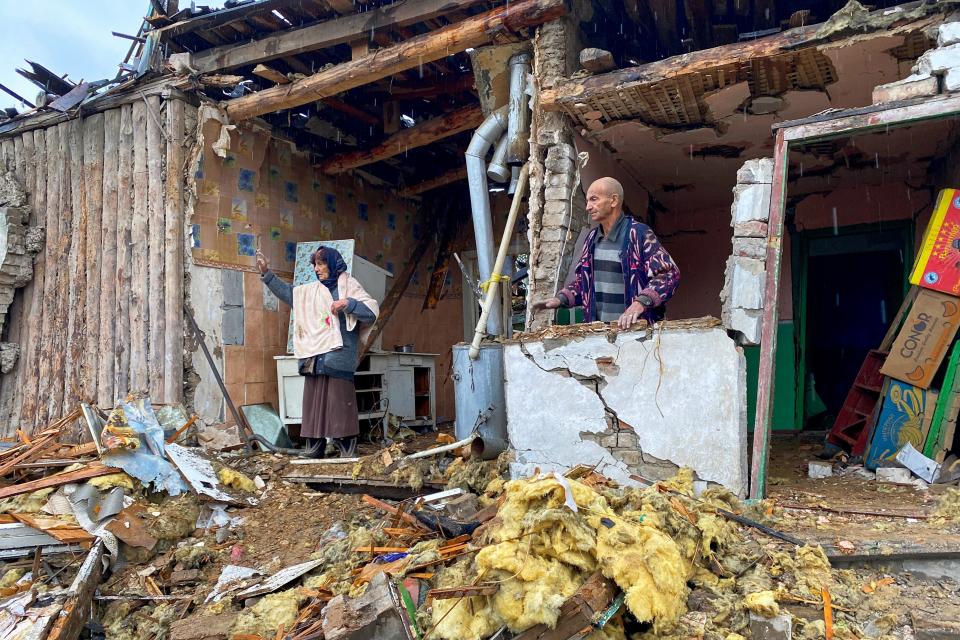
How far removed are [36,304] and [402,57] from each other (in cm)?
489

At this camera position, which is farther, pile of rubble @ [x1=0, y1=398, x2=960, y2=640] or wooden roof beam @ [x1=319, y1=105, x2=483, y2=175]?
wooden roof beam @ [x1=319, y1=105, x2=483, y2=175]

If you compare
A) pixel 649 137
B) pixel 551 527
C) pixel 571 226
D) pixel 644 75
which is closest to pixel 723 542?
pixel 551 527

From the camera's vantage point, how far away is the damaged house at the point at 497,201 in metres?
4.32

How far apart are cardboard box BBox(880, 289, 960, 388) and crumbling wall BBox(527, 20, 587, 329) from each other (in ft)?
8.53

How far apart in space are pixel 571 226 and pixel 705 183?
2.50m

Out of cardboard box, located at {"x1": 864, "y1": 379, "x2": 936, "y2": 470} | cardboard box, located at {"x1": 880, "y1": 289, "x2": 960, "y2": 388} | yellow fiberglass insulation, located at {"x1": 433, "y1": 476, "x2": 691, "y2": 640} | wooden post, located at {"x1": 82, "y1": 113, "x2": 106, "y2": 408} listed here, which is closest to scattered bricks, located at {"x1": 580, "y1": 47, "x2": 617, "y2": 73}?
cardboard box, located at {"x1": 880, "y1": 289, "x2": 960, "y2": 388}

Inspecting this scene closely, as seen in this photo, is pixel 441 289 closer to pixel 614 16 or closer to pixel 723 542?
pixel 614 16

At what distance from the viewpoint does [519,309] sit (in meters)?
9.21

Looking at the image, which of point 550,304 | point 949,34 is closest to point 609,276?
point 550,304

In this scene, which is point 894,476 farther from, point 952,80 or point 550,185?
point 550,185

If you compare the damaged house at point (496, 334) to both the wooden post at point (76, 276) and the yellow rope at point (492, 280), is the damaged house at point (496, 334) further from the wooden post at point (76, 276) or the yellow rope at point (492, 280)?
the yellow rope at point (492, 280)

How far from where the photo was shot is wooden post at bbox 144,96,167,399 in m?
6.70

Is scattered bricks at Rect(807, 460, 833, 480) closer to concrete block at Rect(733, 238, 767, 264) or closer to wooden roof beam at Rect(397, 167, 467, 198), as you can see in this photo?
concrete block at Rect(733, 238, 767, 264)

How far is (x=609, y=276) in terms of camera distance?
481cm
